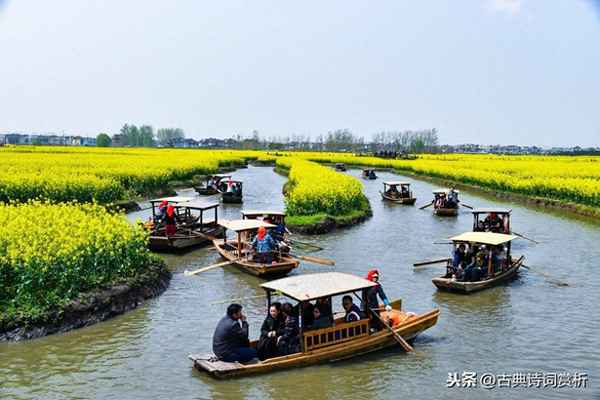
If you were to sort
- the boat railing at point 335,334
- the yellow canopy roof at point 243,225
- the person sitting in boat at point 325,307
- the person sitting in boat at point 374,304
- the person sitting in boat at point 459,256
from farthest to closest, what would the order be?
the yellow canopy roof at point 243,225
the person sitting in boat at point 459,256
the person sitting in boat at point 374,304
the person sitting in boat at point 325,307
the boat railing at point 335,334

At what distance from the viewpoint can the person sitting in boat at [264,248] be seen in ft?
66.4

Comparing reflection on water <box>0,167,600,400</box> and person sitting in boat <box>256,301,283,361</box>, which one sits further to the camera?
person sitting in boat <box>256,301,283,361</box>


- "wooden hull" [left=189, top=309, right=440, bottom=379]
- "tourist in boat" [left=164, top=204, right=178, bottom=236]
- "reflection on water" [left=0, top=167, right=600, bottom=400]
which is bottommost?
"reflection on water" [left=0, top=167, right=600, bottom=400]

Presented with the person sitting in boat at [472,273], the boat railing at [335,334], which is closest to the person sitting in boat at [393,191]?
the person sitting in boat at [472,273]

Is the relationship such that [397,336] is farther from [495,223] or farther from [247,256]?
[495,223]

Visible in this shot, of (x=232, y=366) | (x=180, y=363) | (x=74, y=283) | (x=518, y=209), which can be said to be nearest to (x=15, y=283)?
(x=74, y=283)

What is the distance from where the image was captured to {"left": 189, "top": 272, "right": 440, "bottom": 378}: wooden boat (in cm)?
1209

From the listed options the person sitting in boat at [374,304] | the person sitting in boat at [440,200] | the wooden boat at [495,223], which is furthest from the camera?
the person sitting in boat at [440,200]

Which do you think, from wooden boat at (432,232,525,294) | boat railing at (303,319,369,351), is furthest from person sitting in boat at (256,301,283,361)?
wooden boat at (432,232,525,294)

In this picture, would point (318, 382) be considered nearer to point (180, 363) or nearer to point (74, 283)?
point (180, 363)

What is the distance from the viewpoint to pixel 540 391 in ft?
38.9

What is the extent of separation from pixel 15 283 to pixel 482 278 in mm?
13710

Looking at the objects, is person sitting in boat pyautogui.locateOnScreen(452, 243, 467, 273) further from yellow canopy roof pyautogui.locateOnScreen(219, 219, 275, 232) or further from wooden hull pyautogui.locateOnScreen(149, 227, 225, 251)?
wooden hull pyautogui.locateOnScreen(149, 227, 225, 251)

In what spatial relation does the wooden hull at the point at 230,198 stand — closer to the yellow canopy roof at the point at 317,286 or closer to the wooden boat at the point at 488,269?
the wooden boat at the point at 488,269
